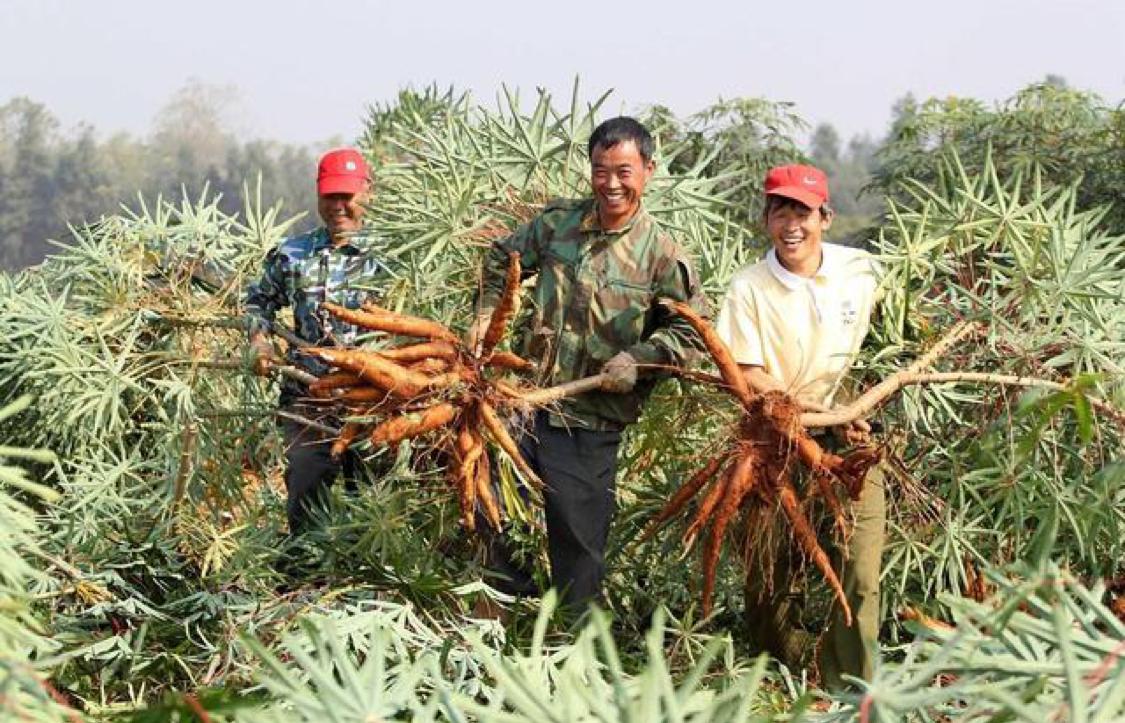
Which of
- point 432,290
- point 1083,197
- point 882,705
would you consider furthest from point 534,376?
point 1083,197

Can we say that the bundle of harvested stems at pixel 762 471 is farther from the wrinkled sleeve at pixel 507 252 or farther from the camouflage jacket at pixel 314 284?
the camouflage jacket at pixel 314 284

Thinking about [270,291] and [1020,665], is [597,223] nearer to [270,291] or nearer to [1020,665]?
[270,291]

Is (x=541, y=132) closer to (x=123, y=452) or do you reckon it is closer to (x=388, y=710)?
(x=123, y=452)

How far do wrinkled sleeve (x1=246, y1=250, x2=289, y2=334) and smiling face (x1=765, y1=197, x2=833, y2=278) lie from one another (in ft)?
5.82

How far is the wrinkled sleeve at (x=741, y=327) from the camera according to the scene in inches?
169

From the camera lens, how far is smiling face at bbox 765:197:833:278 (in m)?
4.37

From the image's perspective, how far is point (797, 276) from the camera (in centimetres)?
436

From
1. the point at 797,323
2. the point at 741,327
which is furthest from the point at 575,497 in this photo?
the point at 797,323

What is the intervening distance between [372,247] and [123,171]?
68.5 metres

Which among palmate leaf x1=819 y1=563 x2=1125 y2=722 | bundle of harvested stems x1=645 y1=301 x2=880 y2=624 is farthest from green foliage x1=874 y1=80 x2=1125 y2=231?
palmate leaf x1=819 y1=563 x2=1125 y2=722

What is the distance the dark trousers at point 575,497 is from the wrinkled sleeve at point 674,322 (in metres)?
0.34

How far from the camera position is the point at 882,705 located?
2068 millimetres

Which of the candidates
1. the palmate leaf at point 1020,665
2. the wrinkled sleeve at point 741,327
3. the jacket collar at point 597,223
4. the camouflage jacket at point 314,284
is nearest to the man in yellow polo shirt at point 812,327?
the wrinkled sleeve at point 741,327

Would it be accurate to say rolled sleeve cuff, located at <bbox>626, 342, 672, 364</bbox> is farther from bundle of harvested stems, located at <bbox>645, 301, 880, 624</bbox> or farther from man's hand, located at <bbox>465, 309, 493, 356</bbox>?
man's hand, located at <bbox>465, 309, 493, 356</bbox>
